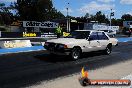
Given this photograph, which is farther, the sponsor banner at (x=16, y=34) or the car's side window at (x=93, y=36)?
the sponsor banner at (x=16, y=34)

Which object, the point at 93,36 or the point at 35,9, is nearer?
the point at 93,36

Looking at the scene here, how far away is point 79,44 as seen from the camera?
14.6m

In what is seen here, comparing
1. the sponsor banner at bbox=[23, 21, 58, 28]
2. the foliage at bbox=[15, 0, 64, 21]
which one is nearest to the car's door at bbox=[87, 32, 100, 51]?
the sponsor banner at bbox=[23, 21, 58, 28]

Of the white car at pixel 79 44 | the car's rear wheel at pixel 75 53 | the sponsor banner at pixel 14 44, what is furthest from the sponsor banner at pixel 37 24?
the car's rear wheel at pixel 75 53

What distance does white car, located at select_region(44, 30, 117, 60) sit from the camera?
14.0 meters

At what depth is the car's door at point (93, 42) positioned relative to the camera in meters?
15.5

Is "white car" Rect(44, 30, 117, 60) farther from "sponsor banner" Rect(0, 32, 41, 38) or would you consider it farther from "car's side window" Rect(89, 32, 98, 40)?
"sponsor banner" Rect(0, 32, 41, 38)

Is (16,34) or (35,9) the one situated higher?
(35,9)

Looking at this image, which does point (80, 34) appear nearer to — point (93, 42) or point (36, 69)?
point (93, 42)

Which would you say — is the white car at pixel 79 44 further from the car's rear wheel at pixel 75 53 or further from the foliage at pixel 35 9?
the foliage at pixel 35 9

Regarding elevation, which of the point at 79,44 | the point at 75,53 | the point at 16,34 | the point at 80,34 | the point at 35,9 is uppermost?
the point at 35,9

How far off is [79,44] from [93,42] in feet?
4.46

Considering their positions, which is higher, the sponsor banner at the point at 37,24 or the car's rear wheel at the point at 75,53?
the sponsor banner at the point at 37,24

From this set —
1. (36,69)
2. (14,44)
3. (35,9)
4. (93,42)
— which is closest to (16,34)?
(14,44)
